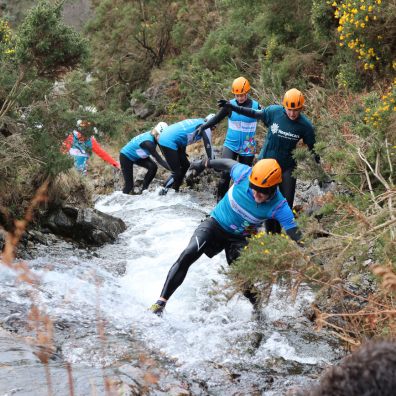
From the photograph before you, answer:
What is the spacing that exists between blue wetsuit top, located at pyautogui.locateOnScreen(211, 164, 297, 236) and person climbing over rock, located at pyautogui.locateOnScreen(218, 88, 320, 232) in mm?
1623

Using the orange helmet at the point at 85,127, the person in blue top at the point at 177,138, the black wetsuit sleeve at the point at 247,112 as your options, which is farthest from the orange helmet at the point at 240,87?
the orange helmet at the point at 85,127

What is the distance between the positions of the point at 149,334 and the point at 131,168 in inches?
267

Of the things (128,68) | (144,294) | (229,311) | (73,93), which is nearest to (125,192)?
(73,93)

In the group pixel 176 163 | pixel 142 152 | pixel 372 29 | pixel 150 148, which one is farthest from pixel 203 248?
pixel 372 29

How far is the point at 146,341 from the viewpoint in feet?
18.2

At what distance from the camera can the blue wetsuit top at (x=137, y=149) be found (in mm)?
11610

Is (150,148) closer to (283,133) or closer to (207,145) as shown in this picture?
(207,145)

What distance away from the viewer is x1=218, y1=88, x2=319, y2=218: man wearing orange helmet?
761 centimetres

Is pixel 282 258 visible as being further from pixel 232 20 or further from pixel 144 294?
pixel 232 20

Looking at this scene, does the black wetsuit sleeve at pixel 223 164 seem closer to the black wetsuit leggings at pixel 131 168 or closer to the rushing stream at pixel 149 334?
the rushing stream at pixel 149 334

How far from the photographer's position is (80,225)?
364 inches

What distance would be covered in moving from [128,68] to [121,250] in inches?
564

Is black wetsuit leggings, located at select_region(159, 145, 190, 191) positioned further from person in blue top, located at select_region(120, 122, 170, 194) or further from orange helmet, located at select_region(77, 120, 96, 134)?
orange helmet, located at select_region(77, 120, 96, 134)

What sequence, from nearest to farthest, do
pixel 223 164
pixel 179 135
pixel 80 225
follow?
pixel 223 164, pixel 80 225, pixel 179 135
